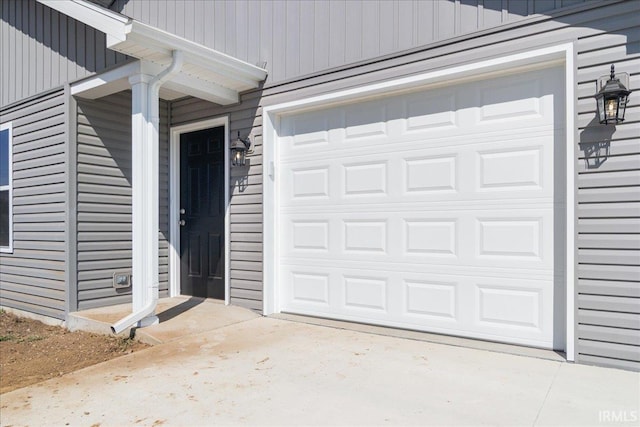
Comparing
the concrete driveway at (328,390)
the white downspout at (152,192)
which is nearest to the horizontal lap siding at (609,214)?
the concrete driveway at (328,390)

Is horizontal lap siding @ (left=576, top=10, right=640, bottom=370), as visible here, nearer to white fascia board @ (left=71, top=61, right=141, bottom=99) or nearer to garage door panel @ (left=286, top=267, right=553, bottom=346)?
garage door panel @ (left=286, top=267, right=553, bottom=346)

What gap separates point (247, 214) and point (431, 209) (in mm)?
2028

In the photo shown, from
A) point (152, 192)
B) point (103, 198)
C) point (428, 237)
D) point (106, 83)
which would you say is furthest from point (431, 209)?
point (103, 198)

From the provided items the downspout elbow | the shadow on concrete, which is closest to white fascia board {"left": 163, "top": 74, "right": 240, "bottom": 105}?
the downspout elbow

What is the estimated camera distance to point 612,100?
279cm

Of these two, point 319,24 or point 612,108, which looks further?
point 319,24

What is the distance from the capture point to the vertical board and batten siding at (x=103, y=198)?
4.75 metres

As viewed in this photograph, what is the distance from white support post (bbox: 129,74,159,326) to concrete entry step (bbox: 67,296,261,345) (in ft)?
0.74

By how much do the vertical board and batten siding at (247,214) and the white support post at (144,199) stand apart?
99cm

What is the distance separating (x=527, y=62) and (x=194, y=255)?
4.12m

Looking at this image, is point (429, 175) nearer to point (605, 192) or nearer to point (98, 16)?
point (605, 192)

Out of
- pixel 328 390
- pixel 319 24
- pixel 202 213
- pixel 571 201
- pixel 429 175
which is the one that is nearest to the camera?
pixel 328 390

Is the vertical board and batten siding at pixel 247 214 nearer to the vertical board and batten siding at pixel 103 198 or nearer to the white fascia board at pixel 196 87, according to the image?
the white fascia board at pixel 196 87

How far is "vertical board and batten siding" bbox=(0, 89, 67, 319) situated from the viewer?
4855 mm
